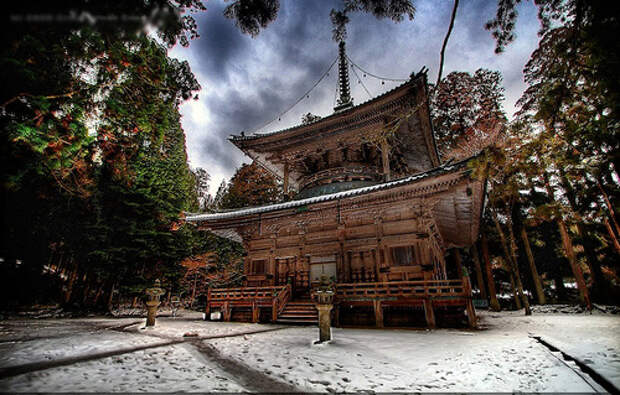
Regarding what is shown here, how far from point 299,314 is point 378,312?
10.5ft

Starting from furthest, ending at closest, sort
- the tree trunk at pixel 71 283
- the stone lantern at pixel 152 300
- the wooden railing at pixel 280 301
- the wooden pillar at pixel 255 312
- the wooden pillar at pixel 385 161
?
the tree trunk at pixel 71 283, the wooden pillar at pixel 385 161, the wooden pillar at pixel 255 312, the wooden railing at pixel 280 301, the stone lantern at pixel 152 300

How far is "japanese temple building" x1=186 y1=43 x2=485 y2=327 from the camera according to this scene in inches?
365

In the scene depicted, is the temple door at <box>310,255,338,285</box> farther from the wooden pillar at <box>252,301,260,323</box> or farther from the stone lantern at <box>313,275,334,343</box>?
the stone lantern at <box>313,275,334,343</box>

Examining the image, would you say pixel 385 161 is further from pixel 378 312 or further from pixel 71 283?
pixel 71 283

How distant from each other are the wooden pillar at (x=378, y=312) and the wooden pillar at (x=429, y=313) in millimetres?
1528

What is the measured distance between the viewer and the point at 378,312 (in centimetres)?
936

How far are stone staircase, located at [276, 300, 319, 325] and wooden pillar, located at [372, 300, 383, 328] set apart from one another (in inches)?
88.1

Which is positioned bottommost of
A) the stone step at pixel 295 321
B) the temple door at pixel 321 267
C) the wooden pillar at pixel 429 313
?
the stone step at pixel 295 321

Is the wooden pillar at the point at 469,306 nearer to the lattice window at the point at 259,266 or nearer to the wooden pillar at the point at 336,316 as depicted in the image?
the wooden pillar at the point at 336,316

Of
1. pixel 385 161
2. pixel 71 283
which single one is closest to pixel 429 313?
pixel 385 161

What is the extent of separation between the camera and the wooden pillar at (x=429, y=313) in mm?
8562

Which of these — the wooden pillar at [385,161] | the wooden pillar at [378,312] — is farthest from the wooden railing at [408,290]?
the wooden pillar at [385,161]

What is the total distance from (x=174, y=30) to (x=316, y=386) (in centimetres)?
640

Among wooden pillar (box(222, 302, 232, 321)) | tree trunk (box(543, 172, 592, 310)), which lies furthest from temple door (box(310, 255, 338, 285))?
tree trunk (box(543, 172, 592, 310))
